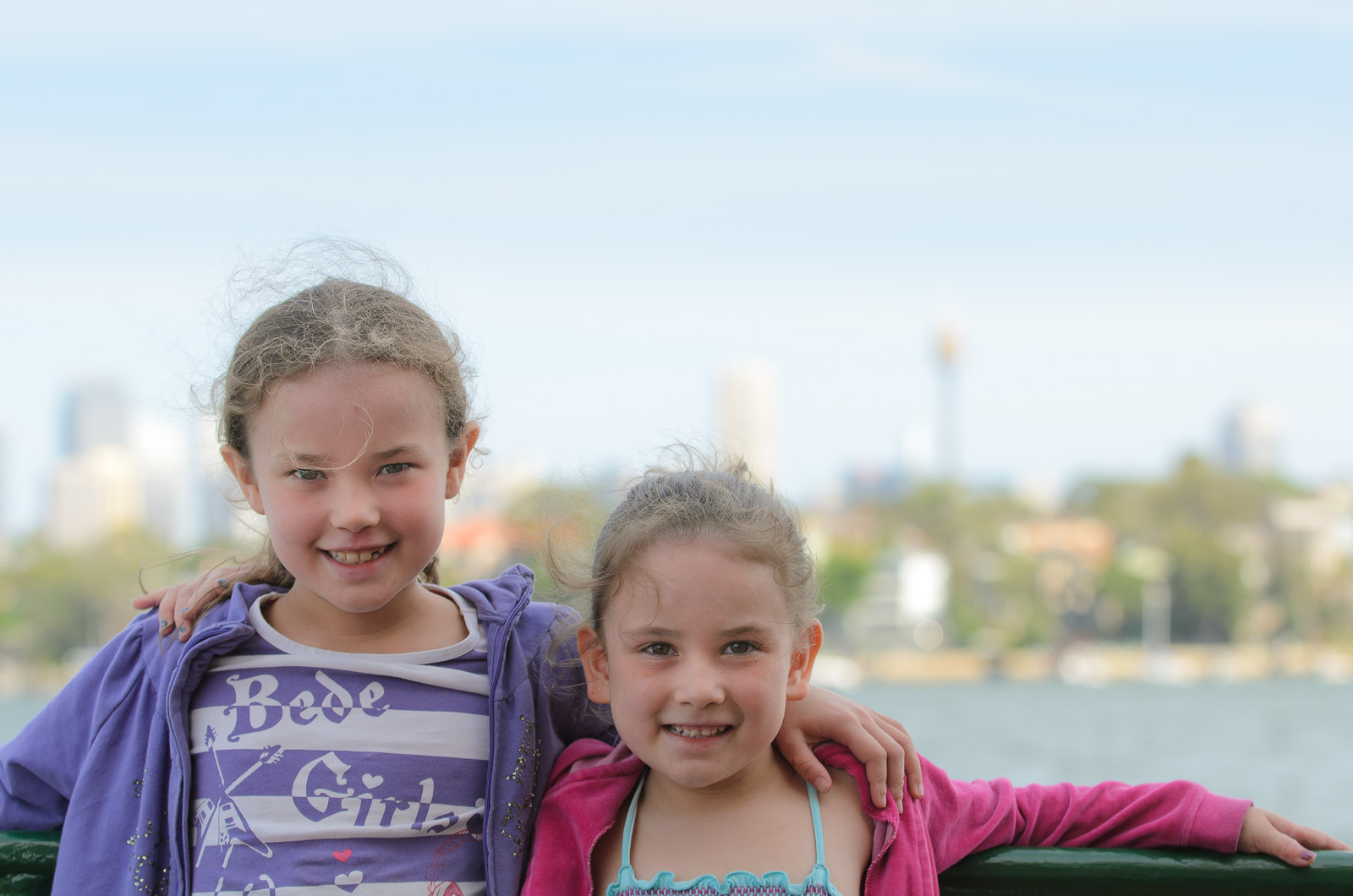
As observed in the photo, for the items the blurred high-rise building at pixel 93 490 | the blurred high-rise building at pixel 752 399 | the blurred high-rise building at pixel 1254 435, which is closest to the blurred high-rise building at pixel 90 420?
the blurred high-rise building at pixel 93 490

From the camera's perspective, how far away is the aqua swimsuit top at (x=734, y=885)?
77.2 inches

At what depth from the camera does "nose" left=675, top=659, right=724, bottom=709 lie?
6.39 ft

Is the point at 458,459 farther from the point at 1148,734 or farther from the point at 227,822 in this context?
the point at 1148,734

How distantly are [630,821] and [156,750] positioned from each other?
71 cm

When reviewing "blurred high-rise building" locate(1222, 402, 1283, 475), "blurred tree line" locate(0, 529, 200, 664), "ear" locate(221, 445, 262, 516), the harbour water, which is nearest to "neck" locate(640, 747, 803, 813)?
"ear" locate(221, 445, 262, 516)

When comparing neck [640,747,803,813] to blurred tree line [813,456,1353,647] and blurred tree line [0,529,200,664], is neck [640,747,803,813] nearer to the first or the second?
blurred tree line [0,529,200,664]

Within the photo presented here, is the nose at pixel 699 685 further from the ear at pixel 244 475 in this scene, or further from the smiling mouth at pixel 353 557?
the ear at pixel 244 475

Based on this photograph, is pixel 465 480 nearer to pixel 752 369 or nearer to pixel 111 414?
pixel 111 414

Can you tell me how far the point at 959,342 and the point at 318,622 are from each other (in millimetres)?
109979

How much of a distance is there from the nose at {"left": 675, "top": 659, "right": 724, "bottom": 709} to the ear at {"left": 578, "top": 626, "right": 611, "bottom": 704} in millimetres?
165

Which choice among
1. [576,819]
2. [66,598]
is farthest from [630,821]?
[66,598]

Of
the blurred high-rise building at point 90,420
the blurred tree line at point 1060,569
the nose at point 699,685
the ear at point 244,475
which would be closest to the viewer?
the nose at point 699,685

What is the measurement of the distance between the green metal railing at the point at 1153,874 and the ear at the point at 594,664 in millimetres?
597

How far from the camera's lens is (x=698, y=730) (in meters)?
1.99
